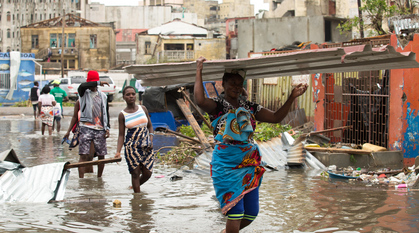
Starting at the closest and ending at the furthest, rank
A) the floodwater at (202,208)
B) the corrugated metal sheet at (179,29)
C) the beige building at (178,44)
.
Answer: the floodwater at (202,208) < the beige building at (178,44) < the corrugated metal sheet at (179,29)

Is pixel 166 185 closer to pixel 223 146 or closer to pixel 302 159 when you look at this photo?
pixel 302 159

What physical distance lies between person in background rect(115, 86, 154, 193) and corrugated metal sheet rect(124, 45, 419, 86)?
1.64 meters

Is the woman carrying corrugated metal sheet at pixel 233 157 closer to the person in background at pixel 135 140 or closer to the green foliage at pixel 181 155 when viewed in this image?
the person in background at pixel 135 140

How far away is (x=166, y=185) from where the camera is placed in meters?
7.73

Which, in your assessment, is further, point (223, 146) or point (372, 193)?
point (372, 193)

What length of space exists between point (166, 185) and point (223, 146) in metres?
3.86

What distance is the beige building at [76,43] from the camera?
204 feet

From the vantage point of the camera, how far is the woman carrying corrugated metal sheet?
399 cm

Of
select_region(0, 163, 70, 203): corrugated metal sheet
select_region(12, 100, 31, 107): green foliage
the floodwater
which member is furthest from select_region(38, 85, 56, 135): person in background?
select_region(12, 100, 31, 107): green foliage

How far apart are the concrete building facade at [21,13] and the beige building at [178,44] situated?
80.2ft

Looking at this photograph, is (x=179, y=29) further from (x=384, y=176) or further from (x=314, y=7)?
(x=384, y=176)

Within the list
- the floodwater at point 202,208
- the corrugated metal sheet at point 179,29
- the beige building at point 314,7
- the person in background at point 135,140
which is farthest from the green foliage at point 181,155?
the corrugated metal sheet at point 179,29

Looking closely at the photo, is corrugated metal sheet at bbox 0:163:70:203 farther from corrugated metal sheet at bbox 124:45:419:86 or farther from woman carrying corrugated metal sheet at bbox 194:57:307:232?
woman carrying corrugated metal sheet at bbox 194:57:307:232

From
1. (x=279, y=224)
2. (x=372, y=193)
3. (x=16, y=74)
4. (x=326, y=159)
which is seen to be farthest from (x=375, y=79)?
(x=16, y=74)
